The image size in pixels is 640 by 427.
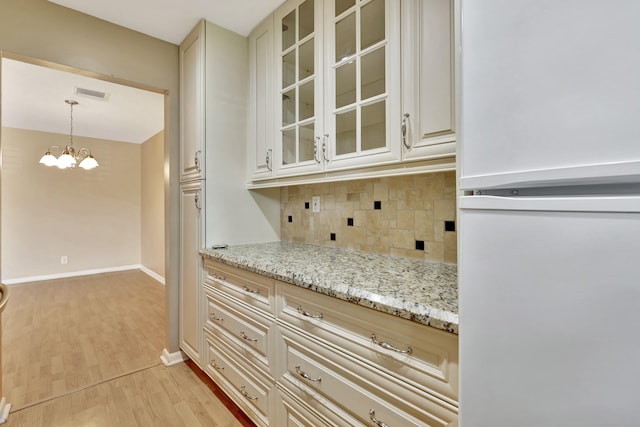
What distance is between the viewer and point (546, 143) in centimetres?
49

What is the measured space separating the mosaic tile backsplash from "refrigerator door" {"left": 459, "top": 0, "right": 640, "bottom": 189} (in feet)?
2.69

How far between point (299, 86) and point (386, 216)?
3.01ft

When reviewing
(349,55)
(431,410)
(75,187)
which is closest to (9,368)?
(431,410)

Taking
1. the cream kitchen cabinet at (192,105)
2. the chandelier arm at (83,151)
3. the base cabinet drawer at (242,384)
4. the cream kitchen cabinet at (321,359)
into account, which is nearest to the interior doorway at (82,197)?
the chandelier arm at (83,151)

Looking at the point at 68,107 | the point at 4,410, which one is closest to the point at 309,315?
the point at 4,410

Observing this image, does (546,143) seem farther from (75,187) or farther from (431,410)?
(75,187)

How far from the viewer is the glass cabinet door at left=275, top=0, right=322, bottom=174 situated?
1.56 metres

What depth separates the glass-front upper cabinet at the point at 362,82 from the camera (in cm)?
121

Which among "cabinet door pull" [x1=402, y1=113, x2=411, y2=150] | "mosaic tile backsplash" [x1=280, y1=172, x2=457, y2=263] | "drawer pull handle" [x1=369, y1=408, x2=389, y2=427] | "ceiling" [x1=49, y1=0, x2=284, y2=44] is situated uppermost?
"ceiling" [x1=49, y1=0, x2=284, y2=44]

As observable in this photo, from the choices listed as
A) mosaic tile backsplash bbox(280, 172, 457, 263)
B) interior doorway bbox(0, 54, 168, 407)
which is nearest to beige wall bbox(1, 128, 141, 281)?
interior doorway bbox(0, 54, 168, 407)

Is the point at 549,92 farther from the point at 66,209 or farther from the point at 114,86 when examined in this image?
the point at 66,209

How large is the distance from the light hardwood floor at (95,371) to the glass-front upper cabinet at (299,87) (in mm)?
1567

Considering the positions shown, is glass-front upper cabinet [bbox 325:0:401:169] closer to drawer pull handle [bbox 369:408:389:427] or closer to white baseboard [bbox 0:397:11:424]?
drawer pull handle [bbox 369:408:389:427]

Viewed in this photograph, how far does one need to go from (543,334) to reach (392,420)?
1.94ft
